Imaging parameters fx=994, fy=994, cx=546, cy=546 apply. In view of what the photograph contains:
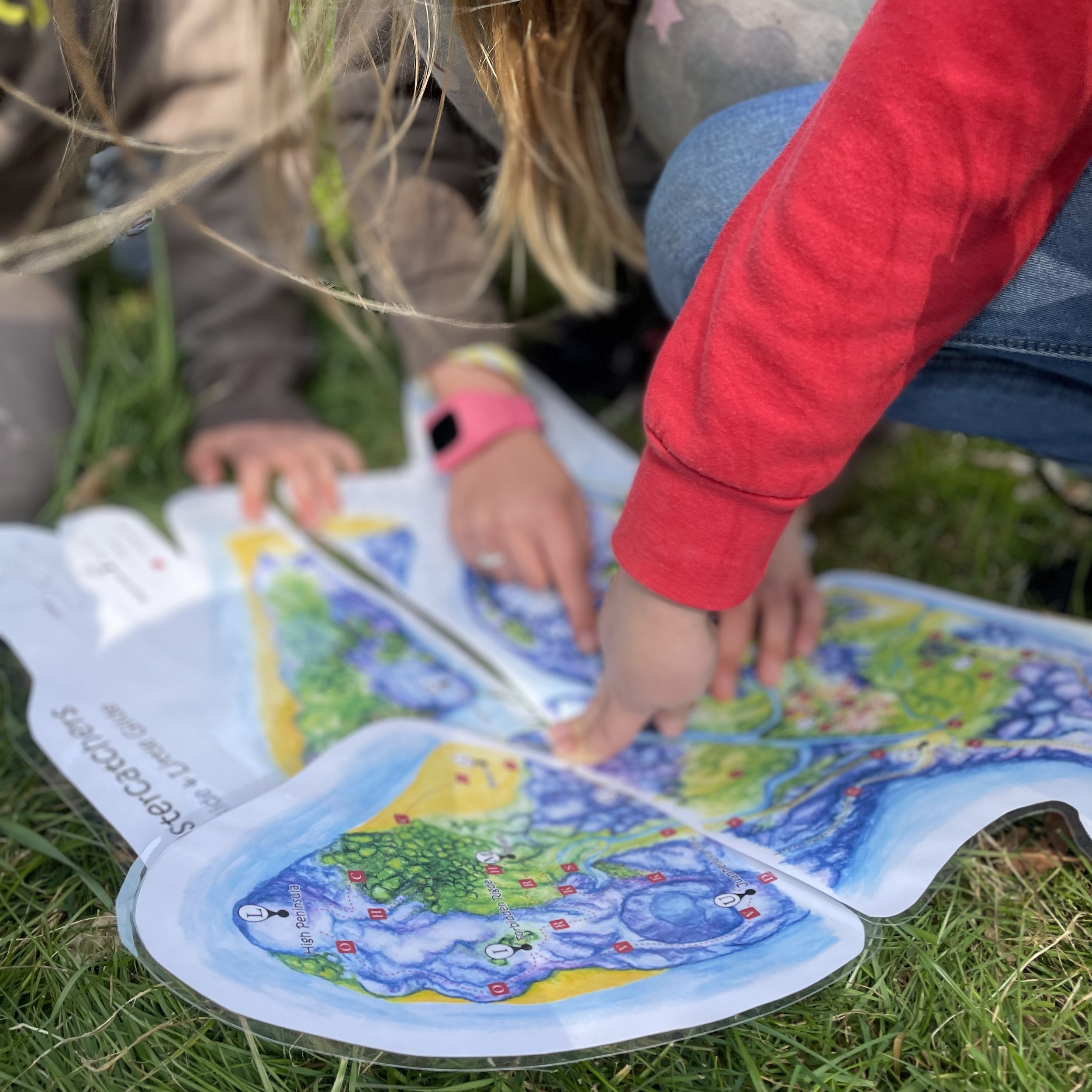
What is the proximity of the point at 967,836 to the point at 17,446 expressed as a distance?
3.24 ft

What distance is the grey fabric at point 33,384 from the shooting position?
1057 mm

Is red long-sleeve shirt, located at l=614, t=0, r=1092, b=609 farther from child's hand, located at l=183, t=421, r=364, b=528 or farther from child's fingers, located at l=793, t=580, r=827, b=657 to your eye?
child's hand, located at l=183, t=421, r=364, b=528

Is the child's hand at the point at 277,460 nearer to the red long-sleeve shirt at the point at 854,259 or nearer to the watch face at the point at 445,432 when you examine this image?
the watch face at the point at 445,432

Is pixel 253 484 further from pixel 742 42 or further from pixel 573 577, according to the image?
pixel 742 42

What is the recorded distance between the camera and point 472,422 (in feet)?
3.51

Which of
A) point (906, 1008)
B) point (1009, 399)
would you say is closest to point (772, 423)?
point (1009, 399)

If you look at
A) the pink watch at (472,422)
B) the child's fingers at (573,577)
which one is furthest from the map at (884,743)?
the pink watch at (472,422)

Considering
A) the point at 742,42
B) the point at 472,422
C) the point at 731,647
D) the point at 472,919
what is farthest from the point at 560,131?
the point at 472,919

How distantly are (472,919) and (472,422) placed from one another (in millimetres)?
572

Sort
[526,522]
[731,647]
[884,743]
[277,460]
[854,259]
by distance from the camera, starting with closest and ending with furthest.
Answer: [854,259] → [884,743] → [731,647] → [526,522] → [277,460]

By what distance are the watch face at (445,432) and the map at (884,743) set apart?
1.34 ft

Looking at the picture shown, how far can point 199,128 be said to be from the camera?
1.14 meters

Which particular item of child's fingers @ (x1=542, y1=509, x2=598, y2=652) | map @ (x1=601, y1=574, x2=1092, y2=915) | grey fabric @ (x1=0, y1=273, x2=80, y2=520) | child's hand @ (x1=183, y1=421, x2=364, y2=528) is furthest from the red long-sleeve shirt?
grey fabric @ (x1=0, y1=273, x2=80, y2=520)

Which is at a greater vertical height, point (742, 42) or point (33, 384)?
point (742, 42)
